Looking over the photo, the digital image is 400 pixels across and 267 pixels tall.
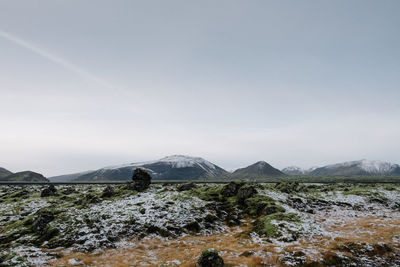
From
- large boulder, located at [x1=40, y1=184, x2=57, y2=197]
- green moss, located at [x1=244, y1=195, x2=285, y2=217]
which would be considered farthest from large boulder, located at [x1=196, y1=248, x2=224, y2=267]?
large boulder, located at [x1=40, y1=184, x2=57, y2=197]

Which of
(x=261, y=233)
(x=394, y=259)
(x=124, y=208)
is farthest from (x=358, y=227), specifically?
(x=124, y=208)

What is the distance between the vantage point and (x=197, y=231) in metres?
31.4

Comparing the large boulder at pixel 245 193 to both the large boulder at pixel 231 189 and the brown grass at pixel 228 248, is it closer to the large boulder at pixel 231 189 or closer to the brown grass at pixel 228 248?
the large boulder at pixel 231 189

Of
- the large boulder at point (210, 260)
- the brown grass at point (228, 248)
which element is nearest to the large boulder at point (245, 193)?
the brown grass at point (228, 248)

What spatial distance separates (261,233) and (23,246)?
31052 millimetres

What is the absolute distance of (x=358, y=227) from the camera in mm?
31516

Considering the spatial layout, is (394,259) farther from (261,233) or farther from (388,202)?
(388,202)

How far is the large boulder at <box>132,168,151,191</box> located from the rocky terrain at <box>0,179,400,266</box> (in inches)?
173

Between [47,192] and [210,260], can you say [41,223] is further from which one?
[47,192]

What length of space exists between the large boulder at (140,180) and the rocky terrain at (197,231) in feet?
14.4

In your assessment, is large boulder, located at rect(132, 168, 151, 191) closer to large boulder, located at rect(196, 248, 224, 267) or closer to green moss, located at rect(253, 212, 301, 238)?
green moss, located at rect(253, 212, 301, 238)

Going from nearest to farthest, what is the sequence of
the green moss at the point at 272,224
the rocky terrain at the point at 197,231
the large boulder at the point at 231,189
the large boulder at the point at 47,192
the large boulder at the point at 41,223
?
1. the rocky terrain at the point at 197,231
2. the green moss at the point at 272,224
3. the large boulder at the point at 41,223
4. the large boulder at the point at 231,189
5. the large boulder at the point at 47,192

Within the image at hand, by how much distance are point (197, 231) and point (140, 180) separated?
87.9ft

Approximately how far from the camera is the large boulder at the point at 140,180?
52.2 meters
